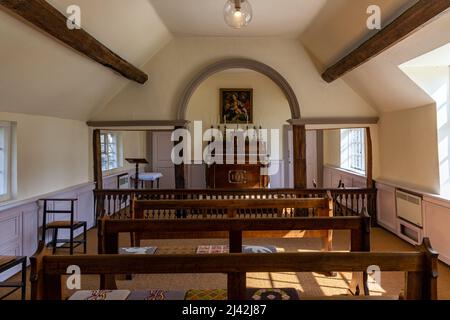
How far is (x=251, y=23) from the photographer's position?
4.73 meters

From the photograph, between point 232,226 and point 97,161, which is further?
point 97,161

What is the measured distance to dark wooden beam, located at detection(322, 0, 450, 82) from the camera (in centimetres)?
252

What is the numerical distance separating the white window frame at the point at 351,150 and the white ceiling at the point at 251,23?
2.80m

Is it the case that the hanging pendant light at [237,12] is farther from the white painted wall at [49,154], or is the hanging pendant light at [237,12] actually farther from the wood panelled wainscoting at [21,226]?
the wood panelled wainscoting at [21,226]

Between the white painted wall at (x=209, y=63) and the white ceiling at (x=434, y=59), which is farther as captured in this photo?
the white painted wall at (x=209, y=63)

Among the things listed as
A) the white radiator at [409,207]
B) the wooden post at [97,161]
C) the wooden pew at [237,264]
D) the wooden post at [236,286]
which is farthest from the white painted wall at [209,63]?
the wooden post at [236,286]

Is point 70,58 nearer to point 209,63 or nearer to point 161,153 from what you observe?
point 209,63

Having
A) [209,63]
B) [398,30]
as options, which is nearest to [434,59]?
[398,30]

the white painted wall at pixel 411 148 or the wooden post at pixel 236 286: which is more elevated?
the white painted wall at pixel 411 148

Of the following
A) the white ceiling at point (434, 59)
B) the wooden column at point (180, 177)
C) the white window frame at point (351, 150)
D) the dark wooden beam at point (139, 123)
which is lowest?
the wooden column at point (180, 177)

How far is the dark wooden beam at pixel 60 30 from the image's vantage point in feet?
7.64

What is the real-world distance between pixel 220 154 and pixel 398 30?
16.0 feet

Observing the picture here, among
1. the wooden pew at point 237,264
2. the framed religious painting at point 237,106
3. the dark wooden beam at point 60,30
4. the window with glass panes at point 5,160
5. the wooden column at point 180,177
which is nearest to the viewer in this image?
the wooden pew at point 237,264

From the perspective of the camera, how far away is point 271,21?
4641mm
